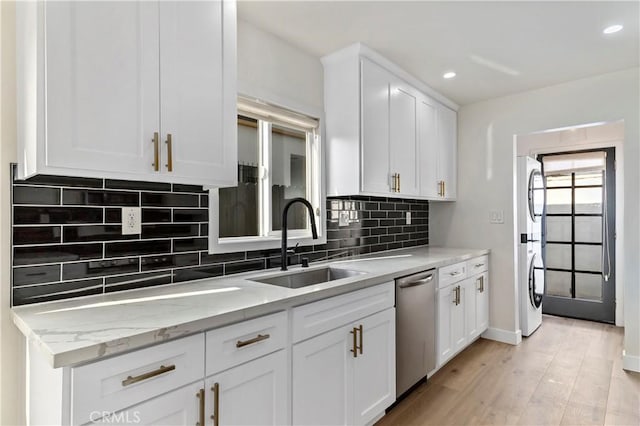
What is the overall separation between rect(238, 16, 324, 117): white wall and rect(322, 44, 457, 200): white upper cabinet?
0.12 m

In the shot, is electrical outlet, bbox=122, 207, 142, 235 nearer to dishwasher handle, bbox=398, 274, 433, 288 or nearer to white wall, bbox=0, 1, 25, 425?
white wall, bbox=0, 1, 25, 425

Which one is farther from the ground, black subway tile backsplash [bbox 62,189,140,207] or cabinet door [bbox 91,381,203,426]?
black subway tile backsplash [bbox 62,189,140,207]

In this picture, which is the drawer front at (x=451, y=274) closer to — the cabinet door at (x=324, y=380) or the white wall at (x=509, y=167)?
the white wall at (x=509, y=167)

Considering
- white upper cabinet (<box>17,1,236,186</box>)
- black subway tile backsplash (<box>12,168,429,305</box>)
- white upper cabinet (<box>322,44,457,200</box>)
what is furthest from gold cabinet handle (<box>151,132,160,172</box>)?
white upper cabinet (<box>322,44,457,200</box>)

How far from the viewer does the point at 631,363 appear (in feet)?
9.16

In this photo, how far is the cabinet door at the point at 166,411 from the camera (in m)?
1.01

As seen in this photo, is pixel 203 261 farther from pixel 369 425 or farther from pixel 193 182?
pixel 369 425

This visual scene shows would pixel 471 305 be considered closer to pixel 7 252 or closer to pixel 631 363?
pixel 631 363

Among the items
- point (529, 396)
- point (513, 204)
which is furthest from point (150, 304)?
point (513, 204)

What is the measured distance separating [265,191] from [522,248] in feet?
8.84

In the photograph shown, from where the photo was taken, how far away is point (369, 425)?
202 centimetres

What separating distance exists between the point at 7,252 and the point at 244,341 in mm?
930

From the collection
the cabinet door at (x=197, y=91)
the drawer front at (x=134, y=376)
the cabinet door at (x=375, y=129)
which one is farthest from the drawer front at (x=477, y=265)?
the drawer front at (x=134, y=376)

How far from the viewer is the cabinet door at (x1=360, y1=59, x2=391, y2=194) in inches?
97.9
